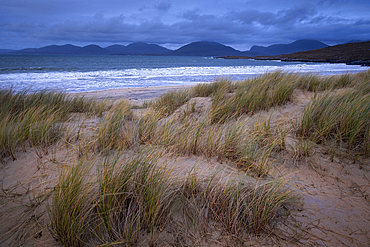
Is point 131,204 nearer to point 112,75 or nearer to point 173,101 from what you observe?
point 173,101

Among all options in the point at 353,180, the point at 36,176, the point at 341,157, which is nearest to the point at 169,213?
the point at 36,176

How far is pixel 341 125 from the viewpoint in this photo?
2799 mm

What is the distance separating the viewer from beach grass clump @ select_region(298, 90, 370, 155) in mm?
2596

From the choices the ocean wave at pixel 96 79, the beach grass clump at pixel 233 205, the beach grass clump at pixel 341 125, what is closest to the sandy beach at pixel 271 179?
the beach grass clump at pixel 233 205

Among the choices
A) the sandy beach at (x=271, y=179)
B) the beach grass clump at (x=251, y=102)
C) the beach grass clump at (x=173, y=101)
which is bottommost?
the sandy beach at (x=271, y=179)

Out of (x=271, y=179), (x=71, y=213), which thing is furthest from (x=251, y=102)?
(x=71, y=213)

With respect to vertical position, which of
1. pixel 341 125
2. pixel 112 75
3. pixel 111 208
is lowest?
pixel 111 208

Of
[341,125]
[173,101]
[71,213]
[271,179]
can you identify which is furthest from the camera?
[173,101]

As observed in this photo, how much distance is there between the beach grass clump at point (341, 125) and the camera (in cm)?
260

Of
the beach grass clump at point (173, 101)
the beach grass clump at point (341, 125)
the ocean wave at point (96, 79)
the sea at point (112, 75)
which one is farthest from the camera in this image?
the sea at point (112, 75)

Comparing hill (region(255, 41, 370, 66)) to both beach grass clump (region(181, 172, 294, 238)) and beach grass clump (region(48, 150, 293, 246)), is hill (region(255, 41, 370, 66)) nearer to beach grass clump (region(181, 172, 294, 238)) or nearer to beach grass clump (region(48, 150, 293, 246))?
beach grass clump (region(181, 172, 294, 238))

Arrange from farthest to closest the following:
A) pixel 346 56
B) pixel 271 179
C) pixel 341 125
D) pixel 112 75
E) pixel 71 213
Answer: pixel 346 56 < pixel 112 75 < pixel 341 125 < pixel 271 179 < pixel 71 213

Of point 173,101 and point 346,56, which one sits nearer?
point 173,101

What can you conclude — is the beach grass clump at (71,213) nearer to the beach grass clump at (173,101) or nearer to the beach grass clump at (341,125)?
the beach grass clump at (341,125)
